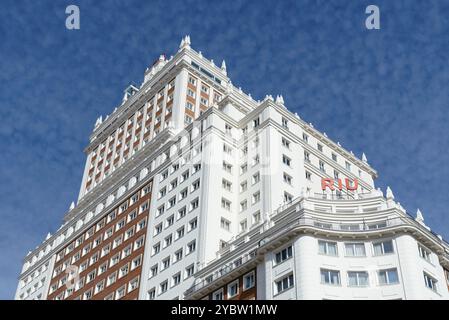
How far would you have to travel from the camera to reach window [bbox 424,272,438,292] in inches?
2047

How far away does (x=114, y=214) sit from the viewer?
92.8 metres

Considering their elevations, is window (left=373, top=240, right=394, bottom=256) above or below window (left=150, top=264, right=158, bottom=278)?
below

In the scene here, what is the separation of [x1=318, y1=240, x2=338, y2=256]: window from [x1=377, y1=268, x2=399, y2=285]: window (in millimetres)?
4241

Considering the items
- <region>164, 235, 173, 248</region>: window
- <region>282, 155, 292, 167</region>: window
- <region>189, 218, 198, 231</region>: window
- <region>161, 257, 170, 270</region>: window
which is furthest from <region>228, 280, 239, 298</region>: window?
<region>282, 155, 292, 167</region>: window

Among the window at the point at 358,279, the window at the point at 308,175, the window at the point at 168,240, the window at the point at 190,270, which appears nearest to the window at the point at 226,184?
the window at the point at 168,240

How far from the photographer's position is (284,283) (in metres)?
52.4

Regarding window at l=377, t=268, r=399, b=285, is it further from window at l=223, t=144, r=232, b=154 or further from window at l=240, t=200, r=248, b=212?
window at l=223, t=144, r=232, b=154

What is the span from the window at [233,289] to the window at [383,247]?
44.2 ft

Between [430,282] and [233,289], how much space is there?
18.0 meters

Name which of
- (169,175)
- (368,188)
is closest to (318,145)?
(368,188)

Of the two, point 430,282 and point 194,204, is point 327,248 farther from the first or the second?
point 194,204

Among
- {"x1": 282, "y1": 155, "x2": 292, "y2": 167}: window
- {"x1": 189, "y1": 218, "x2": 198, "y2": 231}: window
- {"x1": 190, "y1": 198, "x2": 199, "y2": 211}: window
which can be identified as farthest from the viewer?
{"x1": 282, "y1": 155, "x2": 292, "y2": 167}: window

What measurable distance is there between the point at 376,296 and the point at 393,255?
4.25 metres
